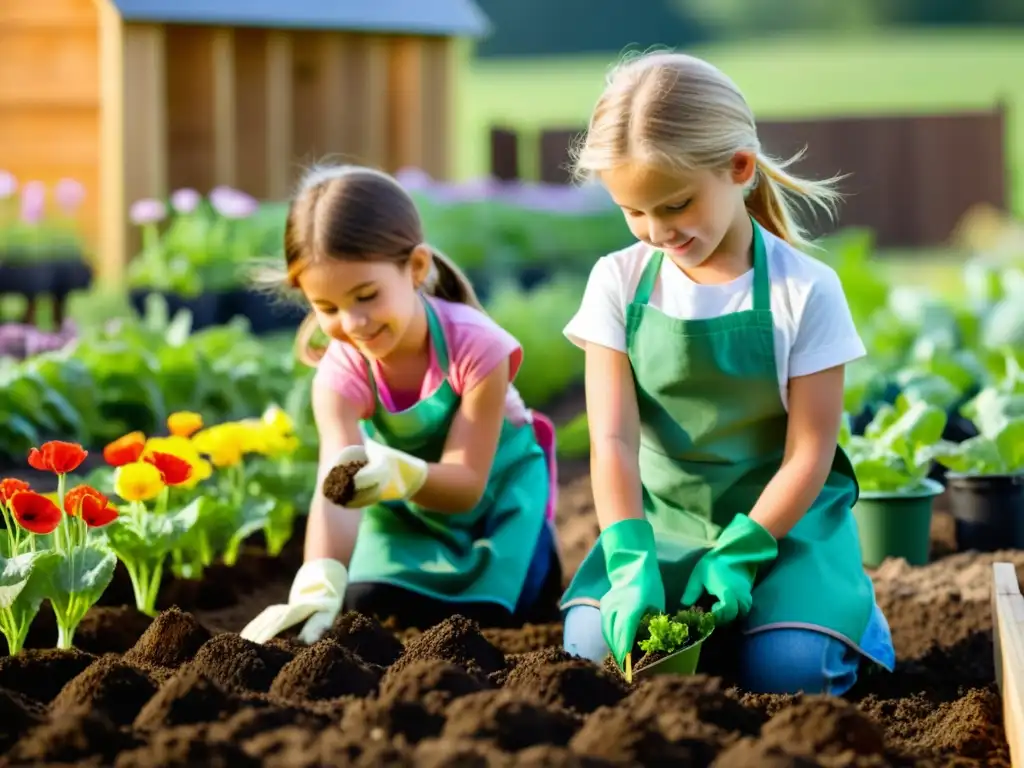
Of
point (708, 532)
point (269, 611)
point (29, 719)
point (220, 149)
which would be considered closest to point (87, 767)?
point (29, 719)

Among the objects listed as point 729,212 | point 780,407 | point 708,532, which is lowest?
point 708,532

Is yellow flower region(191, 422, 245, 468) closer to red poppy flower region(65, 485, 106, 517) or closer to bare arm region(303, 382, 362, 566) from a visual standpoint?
bare arm region(303, 382, 362, 566)

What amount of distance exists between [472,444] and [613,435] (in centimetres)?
44

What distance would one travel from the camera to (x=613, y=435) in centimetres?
258

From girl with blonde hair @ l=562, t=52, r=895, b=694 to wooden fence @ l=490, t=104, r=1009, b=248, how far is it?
42.9 ft

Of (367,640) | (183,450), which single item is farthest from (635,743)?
(183,450)

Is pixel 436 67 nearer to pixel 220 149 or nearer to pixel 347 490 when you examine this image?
pixel 220 149

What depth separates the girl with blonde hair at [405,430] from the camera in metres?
2.77

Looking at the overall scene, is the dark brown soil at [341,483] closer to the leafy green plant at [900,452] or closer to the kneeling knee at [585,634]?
the kneeling knee at [585,634]

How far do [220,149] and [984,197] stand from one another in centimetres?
1057

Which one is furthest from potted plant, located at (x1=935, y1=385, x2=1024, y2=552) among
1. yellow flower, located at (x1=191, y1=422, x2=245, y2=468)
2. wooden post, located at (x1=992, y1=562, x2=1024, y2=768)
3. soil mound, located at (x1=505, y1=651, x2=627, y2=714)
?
soil mound, located at (x1=505, y1=651, x2=627, y2=714)

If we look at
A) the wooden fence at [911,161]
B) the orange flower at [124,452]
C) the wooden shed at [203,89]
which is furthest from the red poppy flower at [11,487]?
the wooden fence at [911,161]

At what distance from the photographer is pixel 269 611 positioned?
2.75 meters

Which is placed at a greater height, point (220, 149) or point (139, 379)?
point (220, 149)
